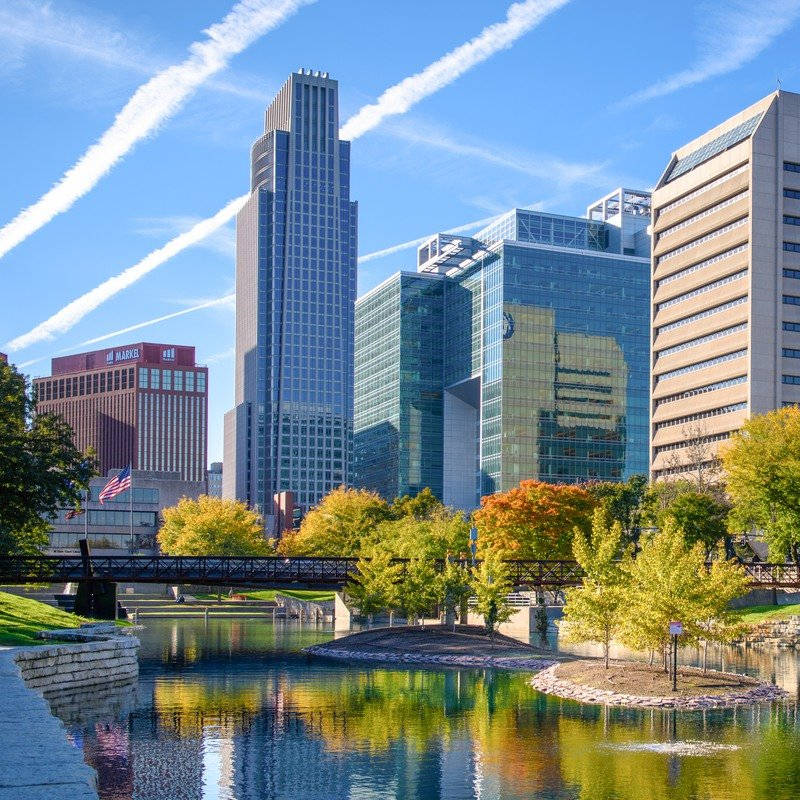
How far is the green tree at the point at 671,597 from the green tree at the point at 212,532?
11118 cm

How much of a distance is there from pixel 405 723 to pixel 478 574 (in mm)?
39044

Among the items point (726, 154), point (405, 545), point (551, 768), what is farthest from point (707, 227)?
point (551, 768)

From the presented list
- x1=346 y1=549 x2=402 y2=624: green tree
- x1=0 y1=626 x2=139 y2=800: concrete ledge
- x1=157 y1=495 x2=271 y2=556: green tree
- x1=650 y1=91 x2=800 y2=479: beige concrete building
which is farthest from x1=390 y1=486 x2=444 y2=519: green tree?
x1=0 y1=626 x2=139 y2=800: concrete ledge

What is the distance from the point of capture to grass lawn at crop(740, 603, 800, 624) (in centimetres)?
10350

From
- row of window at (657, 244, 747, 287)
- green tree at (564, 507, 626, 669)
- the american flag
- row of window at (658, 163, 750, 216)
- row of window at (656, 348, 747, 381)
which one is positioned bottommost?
green tree at (564, 507, 626, 669)

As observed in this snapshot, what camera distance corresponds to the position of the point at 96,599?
96062 millimetres

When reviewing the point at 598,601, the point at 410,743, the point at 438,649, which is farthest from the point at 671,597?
the point at 438,649

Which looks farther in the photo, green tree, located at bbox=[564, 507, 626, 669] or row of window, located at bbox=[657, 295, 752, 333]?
row of window, located at bbox=[657, 295, 752, 333]

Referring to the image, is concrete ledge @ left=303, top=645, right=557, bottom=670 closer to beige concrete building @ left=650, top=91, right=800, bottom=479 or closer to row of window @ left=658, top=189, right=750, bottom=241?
beige concrete building @ left=650, top=91, right=800, bottom=479

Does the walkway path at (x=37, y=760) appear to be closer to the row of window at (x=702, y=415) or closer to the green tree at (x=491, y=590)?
the green tree at (x=491, y=590)

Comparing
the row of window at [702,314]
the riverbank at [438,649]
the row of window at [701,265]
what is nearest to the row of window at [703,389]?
the row of window at [702,314]

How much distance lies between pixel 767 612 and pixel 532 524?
→ 914 inches

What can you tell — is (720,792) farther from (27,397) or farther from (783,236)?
(783,236)

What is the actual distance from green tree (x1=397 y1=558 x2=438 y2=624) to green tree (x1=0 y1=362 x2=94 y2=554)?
99.5 ft
